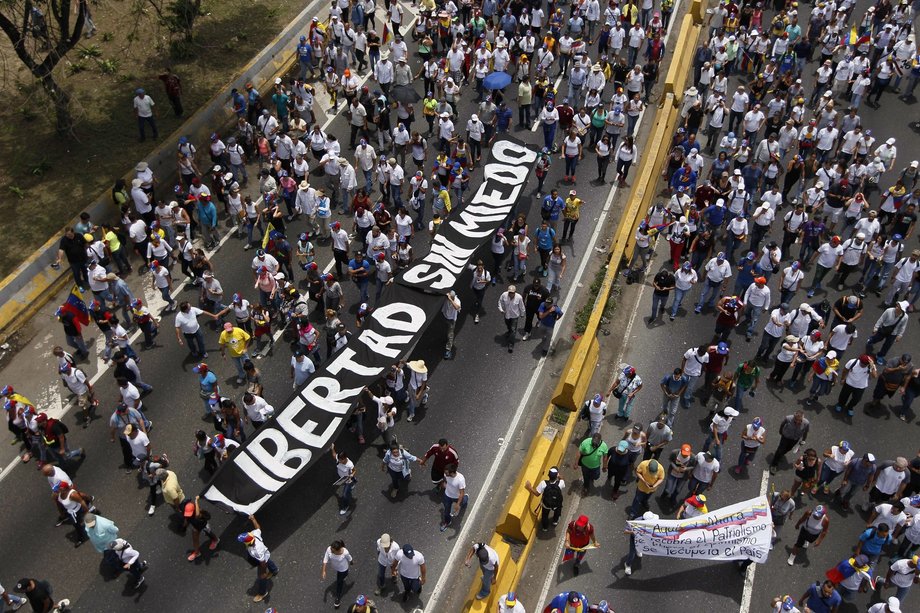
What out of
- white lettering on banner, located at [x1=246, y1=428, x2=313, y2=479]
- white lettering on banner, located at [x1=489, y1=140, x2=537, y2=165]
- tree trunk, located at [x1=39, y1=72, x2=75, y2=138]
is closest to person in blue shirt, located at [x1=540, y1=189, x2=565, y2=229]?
white lettering on banner, located at [x1=489, y1=140, x2=537, y2=165]

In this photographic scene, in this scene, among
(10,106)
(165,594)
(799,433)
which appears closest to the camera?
(165,594)

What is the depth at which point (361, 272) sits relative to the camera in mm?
20969

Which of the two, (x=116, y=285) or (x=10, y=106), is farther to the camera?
(x=10, y=106)

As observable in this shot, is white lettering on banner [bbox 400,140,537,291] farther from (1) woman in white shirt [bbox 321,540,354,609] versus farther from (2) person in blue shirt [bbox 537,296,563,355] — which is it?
(1) woman in white shirt [bbox 321,540,354,609]

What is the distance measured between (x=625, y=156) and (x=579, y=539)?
A: 12849 mm

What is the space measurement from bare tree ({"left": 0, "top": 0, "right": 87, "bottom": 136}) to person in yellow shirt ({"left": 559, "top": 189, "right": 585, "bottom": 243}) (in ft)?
47.0

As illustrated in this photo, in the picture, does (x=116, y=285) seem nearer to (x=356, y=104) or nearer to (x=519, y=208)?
(x=356, y=104)

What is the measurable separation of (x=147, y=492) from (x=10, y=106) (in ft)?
53.7

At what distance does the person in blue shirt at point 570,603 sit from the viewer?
1469 cm

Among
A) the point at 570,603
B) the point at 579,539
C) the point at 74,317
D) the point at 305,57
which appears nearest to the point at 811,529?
the point at 579,539

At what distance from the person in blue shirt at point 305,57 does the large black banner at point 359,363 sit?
933cm

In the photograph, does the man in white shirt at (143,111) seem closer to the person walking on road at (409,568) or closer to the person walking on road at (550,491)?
→ the person walking on road at (409,568)

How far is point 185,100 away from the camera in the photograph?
93.5 feet

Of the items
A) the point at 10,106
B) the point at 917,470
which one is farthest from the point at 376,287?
the point at 10,106
